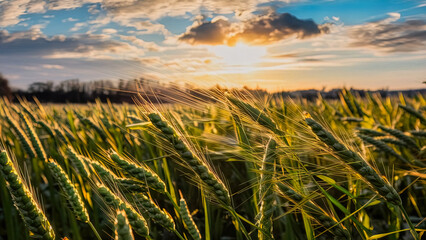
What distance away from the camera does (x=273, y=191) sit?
86cm

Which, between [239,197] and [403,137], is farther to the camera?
[239,197]

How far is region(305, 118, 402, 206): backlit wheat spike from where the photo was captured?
772 mm

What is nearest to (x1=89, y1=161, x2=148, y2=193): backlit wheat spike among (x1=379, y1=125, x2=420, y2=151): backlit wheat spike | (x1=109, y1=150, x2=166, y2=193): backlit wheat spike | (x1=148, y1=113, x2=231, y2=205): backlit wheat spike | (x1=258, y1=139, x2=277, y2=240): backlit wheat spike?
(x1=109, y1=150, x2=166, y2=193): backlit wheat spike

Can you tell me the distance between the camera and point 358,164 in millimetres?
796

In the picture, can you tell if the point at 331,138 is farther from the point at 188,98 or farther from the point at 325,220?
the point at 188,98

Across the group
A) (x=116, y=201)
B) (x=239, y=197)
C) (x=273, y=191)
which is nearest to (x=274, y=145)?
(x=273, y=191)

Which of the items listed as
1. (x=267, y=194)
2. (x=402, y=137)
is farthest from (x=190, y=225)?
(x=402, y=137)

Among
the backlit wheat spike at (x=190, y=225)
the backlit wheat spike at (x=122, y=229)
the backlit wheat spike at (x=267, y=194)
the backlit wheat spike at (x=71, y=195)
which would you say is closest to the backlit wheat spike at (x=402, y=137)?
the backlit wheat spike at (x=267, y=194)

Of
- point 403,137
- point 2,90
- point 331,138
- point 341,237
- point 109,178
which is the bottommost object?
point 2,90

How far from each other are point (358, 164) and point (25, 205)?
0.71 metres

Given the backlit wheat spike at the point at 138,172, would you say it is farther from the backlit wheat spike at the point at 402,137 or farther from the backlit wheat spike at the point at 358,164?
the backlit wheat spike at the point at 402,137

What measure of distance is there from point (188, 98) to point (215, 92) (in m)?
0.10

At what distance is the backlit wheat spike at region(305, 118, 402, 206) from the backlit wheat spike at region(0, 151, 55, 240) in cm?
59

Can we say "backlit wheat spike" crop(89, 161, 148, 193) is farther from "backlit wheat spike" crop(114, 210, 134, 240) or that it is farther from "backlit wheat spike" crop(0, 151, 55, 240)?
"backlit wheat spike" crop(114, 210, 134, 240)
